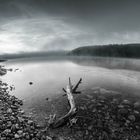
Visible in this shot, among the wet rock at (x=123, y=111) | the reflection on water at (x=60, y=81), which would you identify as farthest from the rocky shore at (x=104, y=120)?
the reflection on water at (x=60, y=81)

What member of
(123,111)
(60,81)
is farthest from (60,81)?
(123,111)

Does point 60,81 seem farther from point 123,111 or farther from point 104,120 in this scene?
point 104,120

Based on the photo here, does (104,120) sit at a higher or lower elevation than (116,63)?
lower

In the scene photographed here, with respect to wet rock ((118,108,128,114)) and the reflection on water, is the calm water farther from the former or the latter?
wet rock ((118,108,128,114))

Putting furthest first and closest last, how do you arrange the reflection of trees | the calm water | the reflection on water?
the reflection of trees → the reflection on water → the calm water

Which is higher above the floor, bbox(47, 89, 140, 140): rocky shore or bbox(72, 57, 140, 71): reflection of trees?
bbox(72, 57, 140, 71): reflection of trees

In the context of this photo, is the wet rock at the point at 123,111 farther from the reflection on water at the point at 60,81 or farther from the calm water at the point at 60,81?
the reflection on water at the point at 60,81

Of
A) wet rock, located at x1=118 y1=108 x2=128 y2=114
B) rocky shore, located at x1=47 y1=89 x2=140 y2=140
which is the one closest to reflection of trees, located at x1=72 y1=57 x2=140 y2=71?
rocky shore, located at x1=47 y1=89 x2=140 y2=140

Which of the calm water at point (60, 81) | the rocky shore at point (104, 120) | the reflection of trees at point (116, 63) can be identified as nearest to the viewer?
the rocky shore at point (104, 120)

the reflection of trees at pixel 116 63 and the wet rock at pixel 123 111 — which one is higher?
the reflection of trees at pixel 116 63

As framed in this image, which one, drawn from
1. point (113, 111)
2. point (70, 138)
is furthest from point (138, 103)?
point (70, 138)

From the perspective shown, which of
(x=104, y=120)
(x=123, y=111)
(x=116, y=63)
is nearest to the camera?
(x=104, y=120)

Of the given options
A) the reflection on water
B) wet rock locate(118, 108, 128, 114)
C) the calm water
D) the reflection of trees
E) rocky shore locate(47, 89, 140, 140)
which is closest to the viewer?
rocky shore locate(47, 89, 140, 140)

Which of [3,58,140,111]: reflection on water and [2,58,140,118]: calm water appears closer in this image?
[2,58,140,118]: calm water
